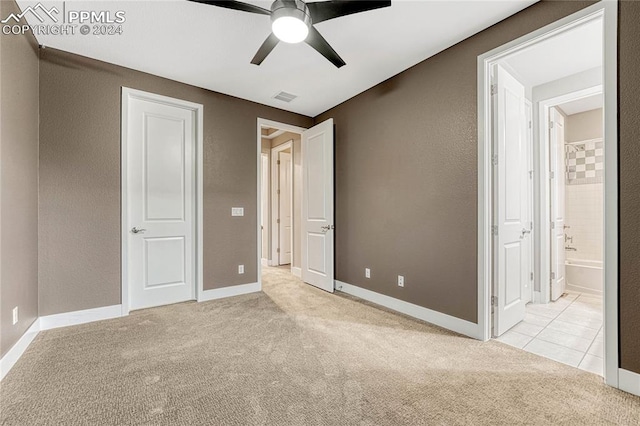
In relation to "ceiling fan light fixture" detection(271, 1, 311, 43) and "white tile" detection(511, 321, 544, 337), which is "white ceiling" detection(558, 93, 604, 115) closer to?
"white tile" detection(511, 321, 544, 337)

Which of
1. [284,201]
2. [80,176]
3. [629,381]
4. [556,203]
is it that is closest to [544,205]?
[556,203]

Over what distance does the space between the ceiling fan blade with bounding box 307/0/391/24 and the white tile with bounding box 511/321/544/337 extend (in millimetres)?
2935

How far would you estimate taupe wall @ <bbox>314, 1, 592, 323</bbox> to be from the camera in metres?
2.59

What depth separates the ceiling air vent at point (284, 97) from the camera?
3.83 meters

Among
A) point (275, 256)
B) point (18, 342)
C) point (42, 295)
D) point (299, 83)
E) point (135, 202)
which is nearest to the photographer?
point (18, 342)

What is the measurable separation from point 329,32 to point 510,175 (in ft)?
6.86

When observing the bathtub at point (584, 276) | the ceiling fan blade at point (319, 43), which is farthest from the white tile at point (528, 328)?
the ceiling fan blade at point (319, 43)

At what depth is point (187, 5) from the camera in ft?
7.24

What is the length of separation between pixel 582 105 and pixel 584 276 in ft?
7.79

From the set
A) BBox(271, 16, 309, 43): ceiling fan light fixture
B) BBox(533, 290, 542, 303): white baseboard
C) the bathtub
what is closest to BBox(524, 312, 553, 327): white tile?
BBox(533, 290, 542, 303): white baseboard

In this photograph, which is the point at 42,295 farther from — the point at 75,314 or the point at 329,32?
the point at 329,32

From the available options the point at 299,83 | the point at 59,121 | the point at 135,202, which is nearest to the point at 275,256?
the point at 135,202

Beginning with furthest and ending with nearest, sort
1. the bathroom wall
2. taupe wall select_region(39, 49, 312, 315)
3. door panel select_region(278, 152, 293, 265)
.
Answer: door panel select_region(278, 152, 293, 265), the bathroom wall, taupe wall select_region(39, 49, 312, 315)

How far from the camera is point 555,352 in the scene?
2.30 metres
